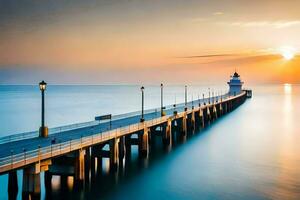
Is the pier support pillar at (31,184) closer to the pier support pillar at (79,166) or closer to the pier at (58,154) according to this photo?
the pier at (58,154)

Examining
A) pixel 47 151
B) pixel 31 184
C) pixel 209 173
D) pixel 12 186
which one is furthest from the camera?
pixel 209 173

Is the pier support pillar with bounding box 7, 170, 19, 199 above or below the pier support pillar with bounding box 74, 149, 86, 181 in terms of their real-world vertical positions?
below

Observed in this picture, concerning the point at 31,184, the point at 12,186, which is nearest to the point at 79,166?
the point at 12,186

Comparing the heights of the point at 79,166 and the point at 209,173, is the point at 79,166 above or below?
above

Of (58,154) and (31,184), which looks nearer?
(31,184)

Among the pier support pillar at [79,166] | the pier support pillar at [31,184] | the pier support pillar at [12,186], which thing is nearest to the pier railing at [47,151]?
the pier support pillar at [79,166]

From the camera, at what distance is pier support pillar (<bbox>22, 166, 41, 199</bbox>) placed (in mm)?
20531

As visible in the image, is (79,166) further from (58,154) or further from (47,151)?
(47,151)

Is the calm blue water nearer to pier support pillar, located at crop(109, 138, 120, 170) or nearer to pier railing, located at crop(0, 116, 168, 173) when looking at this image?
pier support pillar, located at crop(109, 138, 120, 170)

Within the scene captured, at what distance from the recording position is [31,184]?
2064 cm

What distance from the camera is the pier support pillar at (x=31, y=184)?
67.4 feet

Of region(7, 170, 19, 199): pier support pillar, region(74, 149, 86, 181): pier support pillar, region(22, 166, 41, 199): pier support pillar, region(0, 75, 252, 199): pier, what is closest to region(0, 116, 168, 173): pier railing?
region(0, 75, 252, 199): pier

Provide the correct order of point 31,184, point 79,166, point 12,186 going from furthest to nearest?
point 79,166, point 12,186, point 31,184

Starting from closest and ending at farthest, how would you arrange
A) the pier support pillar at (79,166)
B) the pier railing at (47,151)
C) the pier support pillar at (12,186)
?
1. the pier railing at (47,151)
2. the pier support pillar at (12,186)
3. the pier support pillar at (79,166)
